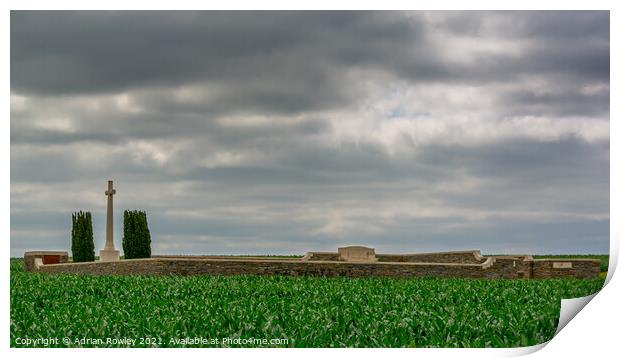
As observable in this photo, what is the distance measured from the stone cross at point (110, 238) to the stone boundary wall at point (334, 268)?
5.52 feet

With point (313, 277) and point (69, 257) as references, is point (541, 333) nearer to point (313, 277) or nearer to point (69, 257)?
point (313, 277)

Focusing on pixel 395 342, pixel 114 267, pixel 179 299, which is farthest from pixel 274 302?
pixel 114 267

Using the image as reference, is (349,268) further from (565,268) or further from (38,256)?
(38,256)

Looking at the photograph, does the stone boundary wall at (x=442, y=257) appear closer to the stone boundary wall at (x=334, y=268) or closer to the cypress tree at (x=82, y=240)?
the stone boundary wall at (x=334, y=268)

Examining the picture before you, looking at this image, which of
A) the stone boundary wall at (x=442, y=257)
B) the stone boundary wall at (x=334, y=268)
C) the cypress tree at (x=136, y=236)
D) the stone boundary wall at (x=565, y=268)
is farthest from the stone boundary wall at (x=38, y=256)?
the stone boundary wall at (x=565, y=268)

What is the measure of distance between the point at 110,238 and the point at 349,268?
936 cm

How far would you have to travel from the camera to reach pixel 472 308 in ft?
40.7

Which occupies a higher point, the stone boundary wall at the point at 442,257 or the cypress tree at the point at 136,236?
the cypress tree at the point at 136,236

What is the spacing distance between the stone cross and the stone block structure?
1.68m

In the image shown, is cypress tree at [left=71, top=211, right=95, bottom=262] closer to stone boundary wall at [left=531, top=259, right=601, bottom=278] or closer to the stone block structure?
the stone block structure

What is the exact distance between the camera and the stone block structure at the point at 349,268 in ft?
65.4

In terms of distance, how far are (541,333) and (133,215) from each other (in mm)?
18375

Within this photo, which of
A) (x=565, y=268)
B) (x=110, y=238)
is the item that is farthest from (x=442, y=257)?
(x=110, y=238)

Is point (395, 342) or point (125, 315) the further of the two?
point (125, 315)
